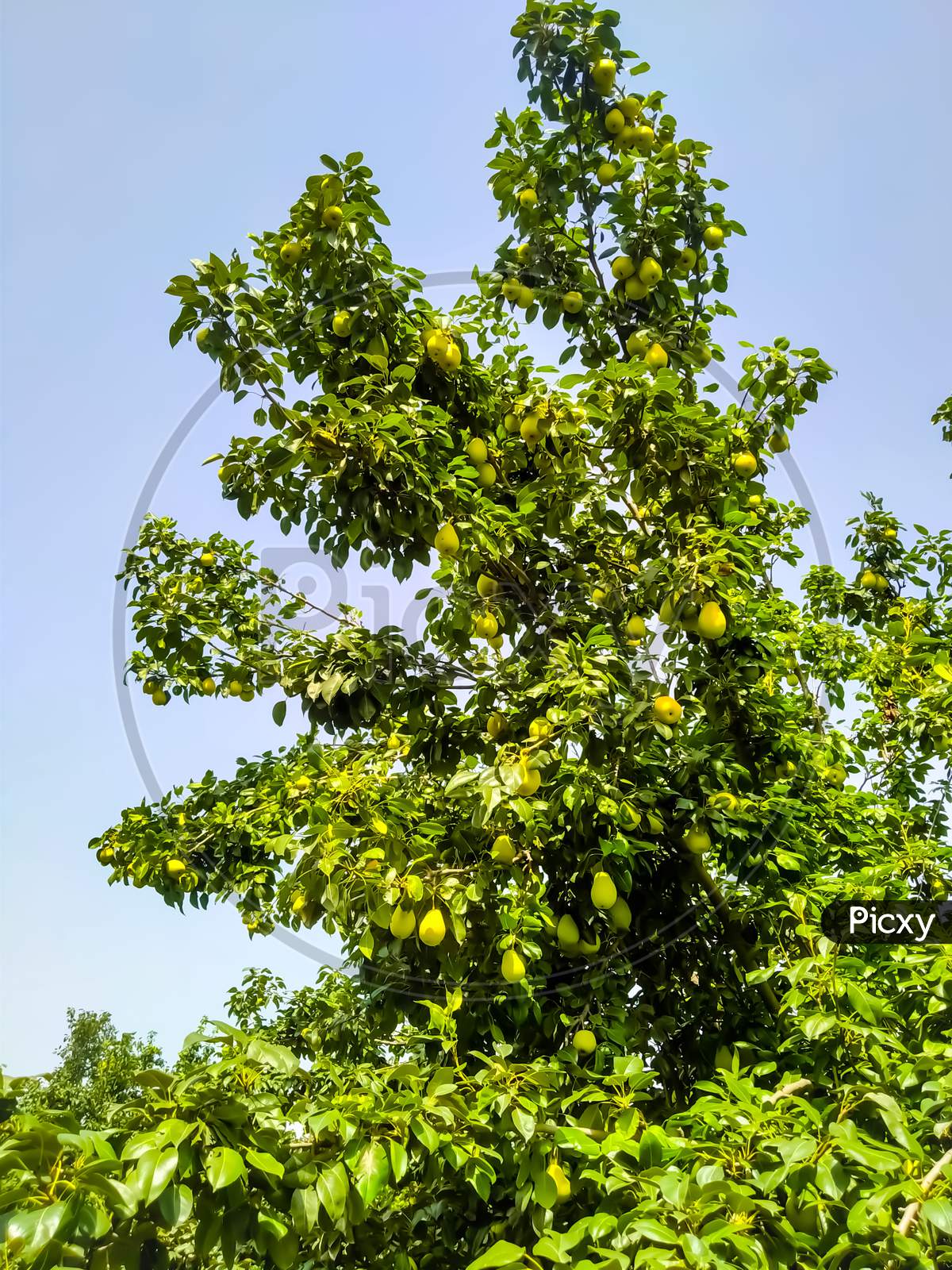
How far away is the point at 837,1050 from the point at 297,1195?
1.57 metres

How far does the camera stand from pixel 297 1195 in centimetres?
191

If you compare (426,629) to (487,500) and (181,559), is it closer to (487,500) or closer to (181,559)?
(487,500)

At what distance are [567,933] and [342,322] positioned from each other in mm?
2447

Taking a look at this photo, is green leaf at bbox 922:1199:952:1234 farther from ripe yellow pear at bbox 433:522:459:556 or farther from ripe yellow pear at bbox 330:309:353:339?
ripe yellow pear at bbox 330:309:353:339

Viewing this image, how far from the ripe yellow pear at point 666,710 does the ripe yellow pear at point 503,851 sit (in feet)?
2.19

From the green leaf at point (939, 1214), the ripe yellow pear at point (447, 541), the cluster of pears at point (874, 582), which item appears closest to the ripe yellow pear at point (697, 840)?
the ripe yellow pear at point (447, 541)

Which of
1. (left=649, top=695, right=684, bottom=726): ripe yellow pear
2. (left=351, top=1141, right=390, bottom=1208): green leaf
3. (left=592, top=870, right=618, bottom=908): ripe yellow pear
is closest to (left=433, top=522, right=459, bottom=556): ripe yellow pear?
(left=649, top=695, right=684, bottom=726): ripe yellow pear

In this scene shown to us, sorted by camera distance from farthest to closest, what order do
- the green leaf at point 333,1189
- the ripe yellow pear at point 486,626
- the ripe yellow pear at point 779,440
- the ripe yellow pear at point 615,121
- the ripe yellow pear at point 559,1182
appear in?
the ripe yellow pear at point 615,121
the ripe yellow pear at point 779,440
the ripe yellow pear at point 486,626
the ripe yellow pear at point 559,1182
the green leaf at point 333,1189

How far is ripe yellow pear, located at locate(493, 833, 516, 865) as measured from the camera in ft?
9.23

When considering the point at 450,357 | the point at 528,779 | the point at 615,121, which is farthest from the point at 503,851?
the point at 615,121

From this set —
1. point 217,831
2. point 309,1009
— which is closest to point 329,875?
point 217,831

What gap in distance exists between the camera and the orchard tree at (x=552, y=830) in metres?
1.88

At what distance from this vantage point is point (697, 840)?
10.7 ft

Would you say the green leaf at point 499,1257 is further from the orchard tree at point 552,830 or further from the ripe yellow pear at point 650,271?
the ripe yellow pear at point 650,271
